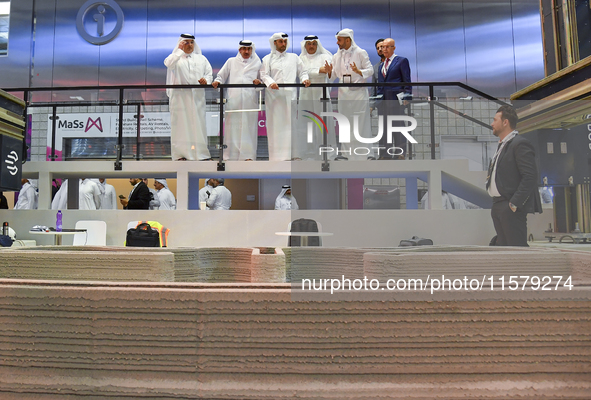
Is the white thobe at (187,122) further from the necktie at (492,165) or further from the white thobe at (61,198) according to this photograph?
the necktie at (492,165)

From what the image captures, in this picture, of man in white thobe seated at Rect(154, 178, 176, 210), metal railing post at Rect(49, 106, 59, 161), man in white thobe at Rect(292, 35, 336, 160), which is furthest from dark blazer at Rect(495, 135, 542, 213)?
man in white thobe seated at Rect(154, 178, 176, 210)

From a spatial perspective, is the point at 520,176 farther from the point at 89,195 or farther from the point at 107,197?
the point at 107,197

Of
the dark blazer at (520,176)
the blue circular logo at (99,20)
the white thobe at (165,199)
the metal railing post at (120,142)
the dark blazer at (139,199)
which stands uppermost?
the blue circular logo at (99,20)

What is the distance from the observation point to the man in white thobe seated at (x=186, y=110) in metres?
5.43

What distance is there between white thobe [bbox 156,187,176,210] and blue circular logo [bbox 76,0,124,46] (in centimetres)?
458

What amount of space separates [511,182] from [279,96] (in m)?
4.35

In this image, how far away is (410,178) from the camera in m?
1.58

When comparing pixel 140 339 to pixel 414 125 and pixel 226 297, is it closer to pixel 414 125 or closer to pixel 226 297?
pixel 226 297

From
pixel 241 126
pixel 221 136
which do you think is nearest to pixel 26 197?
pixel 221 136

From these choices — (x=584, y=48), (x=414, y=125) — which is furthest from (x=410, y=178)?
(x=584, y=48)

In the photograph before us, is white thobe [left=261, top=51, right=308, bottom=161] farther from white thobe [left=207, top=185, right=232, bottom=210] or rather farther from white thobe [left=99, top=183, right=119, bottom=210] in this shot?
white thobe [left=99, top=183, right=119, bottom=210]

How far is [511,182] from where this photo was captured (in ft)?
3.81

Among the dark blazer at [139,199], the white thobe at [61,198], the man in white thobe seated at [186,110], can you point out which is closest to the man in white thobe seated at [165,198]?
the white thobe at [61,198]

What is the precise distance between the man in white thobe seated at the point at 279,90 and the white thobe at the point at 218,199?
8.67 ft
